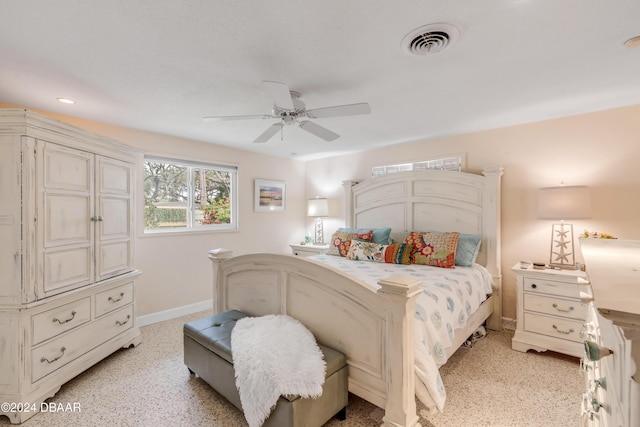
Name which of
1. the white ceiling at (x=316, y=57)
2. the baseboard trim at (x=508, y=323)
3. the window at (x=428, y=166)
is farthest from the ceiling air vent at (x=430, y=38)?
the baseboard trim at (x=508, y=323)

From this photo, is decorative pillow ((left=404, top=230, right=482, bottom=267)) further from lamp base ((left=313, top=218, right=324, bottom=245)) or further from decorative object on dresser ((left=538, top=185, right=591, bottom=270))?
lamp base ((left=313, top=218, right=324, bottom=245))

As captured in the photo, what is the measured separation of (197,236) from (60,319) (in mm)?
1798

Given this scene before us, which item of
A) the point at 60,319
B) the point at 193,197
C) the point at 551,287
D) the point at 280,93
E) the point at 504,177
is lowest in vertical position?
the point at 60,319

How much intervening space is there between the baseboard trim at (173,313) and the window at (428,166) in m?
3.02

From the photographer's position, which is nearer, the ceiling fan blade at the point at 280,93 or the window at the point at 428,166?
the ceiling fan blade at the point at 280,93

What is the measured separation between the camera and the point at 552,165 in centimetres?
288

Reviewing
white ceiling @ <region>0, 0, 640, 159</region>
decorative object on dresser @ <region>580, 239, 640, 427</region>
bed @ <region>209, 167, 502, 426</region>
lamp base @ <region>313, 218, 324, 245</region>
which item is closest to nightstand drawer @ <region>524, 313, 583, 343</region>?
bed @ <region>209, 167, 502, 426</region>

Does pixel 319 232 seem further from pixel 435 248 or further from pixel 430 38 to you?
pixel 430 38

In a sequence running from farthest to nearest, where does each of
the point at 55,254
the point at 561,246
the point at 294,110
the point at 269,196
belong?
the point at 269,196 → the point at 561,246 → the point at 294,110 → the point at 55,254

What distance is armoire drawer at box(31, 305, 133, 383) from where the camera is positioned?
6.26 ft

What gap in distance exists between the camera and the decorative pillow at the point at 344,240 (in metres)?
3.55

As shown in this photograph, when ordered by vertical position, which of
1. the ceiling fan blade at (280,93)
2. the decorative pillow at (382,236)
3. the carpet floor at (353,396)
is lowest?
the carpet floor at (353,396)

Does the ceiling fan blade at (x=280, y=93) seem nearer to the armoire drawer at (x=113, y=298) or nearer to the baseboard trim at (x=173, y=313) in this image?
the armoire drawer at (x=113, y=298)

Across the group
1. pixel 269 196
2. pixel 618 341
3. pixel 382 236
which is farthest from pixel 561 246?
pixel 269 196
